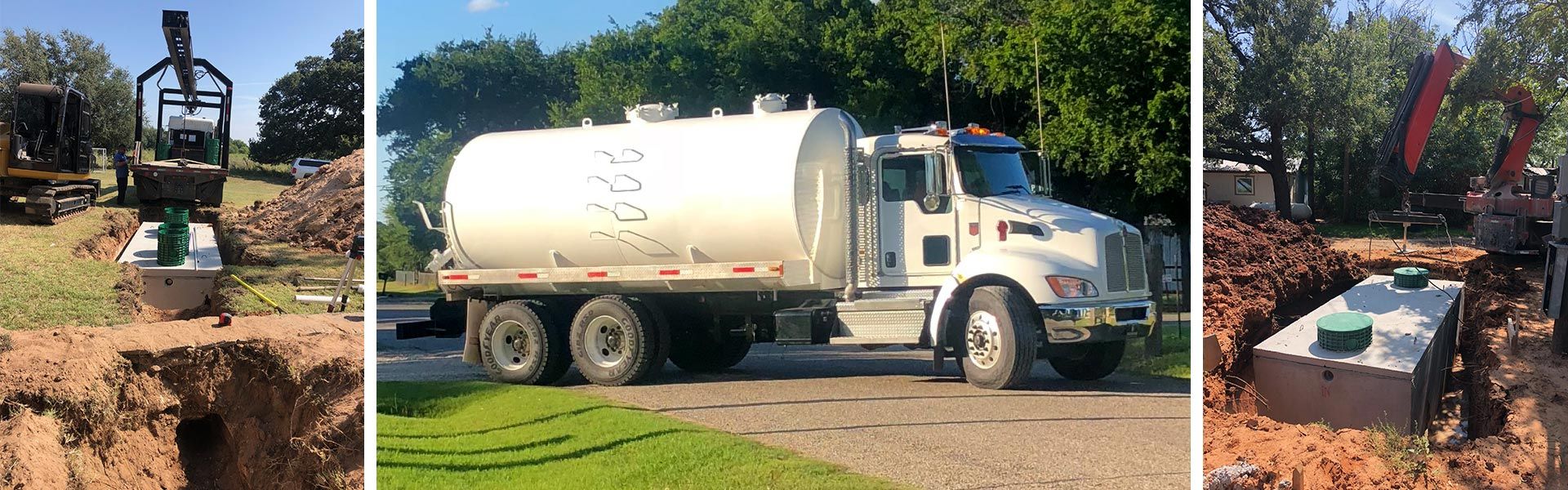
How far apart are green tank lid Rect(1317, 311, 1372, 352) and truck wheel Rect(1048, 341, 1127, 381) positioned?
1189mm

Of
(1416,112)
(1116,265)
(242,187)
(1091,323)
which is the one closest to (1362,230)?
(1416,112)

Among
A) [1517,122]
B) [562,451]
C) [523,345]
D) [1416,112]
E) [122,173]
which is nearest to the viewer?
[562,451]

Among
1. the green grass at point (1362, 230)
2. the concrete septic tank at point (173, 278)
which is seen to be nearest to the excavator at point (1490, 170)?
the green grass at point (1362, 230)

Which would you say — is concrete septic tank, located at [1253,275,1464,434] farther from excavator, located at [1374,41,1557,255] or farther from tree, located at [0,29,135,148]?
tree, located at [0,29,135,148]

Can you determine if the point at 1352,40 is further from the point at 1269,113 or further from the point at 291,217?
the point at 291,217

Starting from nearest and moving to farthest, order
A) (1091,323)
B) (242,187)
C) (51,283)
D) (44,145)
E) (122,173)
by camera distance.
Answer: (1091,323), (51,283), (44,145), (122,173), (242,187)

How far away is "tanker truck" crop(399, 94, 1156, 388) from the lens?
22.4 ft

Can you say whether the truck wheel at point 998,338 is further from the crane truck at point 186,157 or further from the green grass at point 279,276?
the crane truck at point 186,157

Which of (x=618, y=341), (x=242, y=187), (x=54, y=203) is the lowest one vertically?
(x=618, y=341)

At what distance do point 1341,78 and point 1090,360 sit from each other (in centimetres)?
326

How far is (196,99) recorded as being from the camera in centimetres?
1455

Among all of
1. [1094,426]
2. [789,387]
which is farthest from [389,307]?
[1094,426]

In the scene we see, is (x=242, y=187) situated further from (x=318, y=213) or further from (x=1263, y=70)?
(x=1263, y=70)

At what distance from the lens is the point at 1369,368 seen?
677 cm
